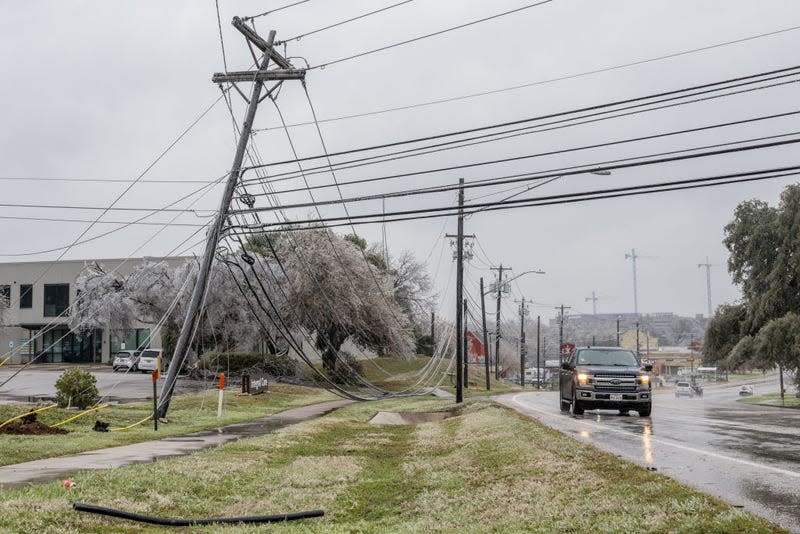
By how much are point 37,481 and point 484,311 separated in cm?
4820

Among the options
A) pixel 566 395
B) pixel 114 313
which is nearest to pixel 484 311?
pixel 114 313

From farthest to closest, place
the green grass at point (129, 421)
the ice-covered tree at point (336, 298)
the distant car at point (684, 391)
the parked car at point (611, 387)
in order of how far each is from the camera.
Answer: the distant car at point (684, 391) → the ice-covered tree at point (336, 298) → the parked car at point (611, 387) → the green grass at point (129, 421)

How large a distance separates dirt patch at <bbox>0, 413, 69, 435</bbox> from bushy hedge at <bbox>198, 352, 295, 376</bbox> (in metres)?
28.1

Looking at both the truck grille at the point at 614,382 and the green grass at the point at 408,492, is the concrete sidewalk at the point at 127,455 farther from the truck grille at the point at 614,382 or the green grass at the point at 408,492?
the truck grille at the point at 614,382

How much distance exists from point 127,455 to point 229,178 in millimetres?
9826

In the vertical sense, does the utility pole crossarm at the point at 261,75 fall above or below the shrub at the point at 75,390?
above

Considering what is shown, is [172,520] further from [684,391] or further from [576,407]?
[684,391]

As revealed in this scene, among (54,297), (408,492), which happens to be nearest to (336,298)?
(54,297)

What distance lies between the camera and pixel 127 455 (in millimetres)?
13805

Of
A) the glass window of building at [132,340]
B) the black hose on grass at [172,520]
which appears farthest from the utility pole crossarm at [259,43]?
the glass window of building at [132,340]

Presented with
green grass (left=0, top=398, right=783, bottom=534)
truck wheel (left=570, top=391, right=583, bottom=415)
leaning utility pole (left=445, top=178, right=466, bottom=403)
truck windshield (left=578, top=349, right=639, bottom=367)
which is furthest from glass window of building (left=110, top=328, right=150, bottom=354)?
green grass (left=0, top=398, right=783, bottom=534)

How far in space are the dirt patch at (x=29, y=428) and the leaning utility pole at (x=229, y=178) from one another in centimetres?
363

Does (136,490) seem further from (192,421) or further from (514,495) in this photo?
(192,421)

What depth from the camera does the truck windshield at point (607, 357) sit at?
21781 mm
